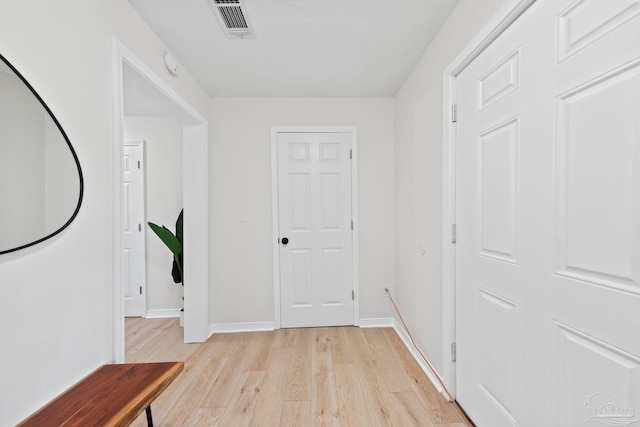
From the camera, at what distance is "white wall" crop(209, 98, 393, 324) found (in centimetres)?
316

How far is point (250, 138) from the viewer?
318 cm

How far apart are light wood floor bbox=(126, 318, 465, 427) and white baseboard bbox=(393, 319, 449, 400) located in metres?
0.04

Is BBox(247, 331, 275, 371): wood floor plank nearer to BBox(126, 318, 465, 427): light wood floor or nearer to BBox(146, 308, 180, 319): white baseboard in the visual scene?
BBox(126, 318, 465, 427): light wood floor

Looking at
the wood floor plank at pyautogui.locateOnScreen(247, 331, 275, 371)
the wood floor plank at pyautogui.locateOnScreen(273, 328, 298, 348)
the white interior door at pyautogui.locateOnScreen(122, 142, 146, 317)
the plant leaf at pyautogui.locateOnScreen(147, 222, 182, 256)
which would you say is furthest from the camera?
the white interior door at pyautogui.locateOnScreen(122, 142, 146, 317)

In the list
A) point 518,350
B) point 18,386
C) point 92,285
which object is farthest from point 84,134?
point 518,350

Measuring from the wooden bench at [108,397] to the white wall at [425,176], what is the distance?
1700mm

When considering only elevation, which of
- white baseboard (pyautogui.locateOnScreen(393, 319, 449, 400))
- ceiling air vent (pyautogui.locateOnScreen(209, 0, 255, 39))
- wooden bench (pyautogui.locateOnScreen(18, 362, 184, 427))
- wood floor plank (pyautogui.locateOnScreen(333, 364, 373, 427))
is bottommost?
wood floor plank (pyautogui.locateOnScreen(333, 364, 373, 427))

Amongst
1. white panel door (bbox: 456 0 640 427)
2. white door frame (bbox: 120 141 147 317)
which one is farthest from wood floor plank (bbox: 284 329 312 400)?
white door frame (bbox: 120 141 147 317)

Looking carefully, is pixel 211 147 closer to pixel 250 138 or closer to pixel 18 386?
pixel 250 138

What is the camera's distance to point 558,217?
1.09m

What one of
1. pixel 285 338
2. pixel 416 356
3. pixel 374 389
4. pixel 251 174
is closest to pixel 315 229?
pixel 251 174

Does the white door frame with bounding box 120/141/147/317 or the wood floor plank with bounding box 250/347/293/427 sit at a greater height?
the white door frame with bounding box 120/141/147/317

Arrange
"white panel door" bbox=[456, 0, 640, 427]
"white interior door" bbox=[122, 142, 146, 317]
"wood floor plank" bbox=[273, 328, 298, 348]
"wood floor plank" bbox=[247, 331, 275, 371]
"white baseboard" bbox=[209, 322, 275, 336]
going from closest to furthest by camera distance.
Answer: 1. "white panel door" bbox=[456, 0, 640, 427]
2. "wood floor plank" bbox=[247, 331, 275, 371]
3. "wood floor plank" bbox=[273, 328, 298, 348]
4. "white baseboard" bbox=[209, 322, 275, 336]
5. "white interior door" bbox=[122, 142, 146, 317]

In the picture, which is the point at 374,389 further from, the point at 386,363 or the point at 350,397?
the point at 386,363
